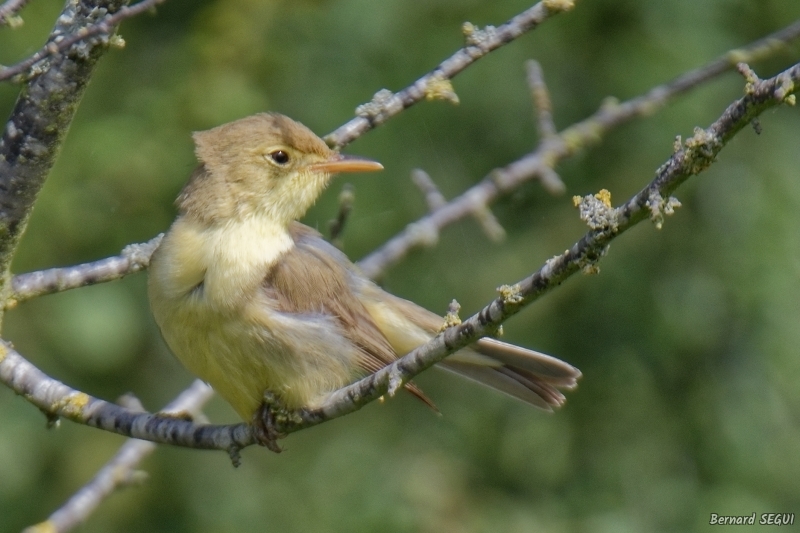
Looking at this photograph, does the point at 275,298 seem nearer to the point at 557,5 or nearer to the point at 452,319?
the point at 452,319

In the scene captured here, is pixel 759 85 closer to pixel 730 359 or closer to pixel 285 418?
pixel 285 418

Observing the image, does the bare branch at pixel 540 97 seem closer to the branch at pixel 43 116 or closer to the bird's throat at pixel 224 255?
the bird's throat at pixel 224 255

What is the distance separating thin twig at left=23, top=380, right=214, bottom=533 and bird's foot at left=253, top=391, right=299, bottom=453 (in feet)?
1.34

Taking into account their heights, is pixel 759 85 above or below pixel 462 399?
below

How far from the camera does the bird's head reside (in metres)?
3.89

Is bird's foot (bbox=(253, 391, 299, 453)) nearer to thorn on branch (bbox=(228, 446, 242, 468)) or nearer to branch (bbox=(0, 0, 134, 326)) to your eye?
thorn on branch (bbox=(228, 446, 242, 468))

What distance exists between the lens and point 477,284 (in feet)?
20.9

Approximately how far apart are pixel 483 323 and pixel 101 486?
85.3 inches

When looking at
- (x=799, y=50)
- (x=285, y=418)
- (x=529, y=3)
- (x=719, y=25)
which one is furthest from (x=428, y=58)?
(x=285, y=418)

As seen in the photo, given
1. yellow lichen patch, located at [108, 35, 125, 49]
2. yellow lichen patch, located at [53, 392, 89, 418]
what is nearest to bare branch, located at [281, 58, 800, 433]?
yellow lichen patch, located at [108, 35, 125, 49]

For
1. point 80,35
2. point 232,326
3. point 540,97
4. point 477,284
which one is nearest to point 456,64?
point 540,97

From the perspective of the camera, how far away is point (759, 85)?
6.43 ft

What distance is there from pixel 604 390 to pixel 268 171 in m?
2.88


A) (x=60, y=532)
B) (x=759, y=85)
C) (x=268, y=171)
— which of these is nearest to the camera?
(x=759, y=85)
